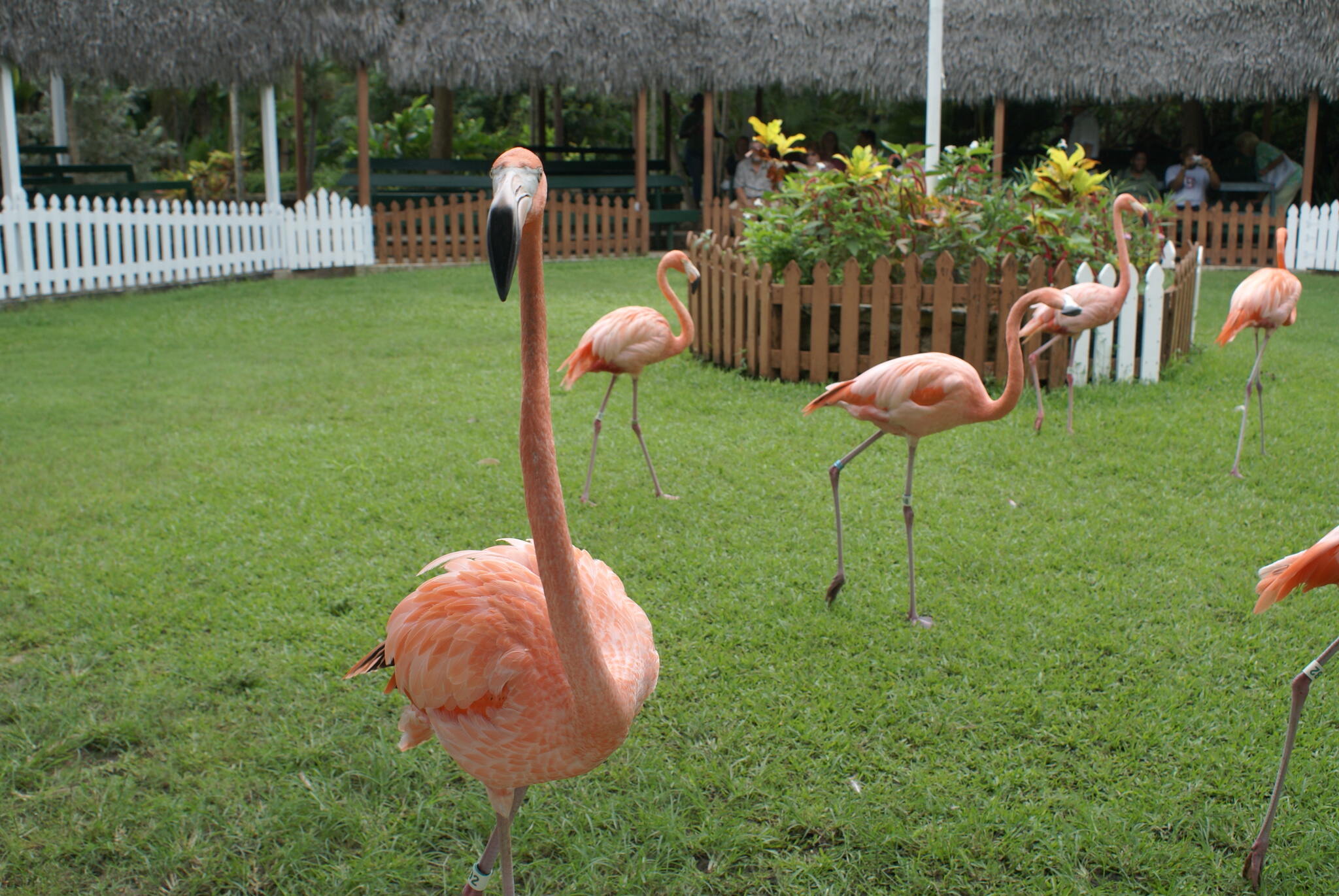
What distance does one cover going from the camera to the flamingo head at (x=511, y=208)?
157cm

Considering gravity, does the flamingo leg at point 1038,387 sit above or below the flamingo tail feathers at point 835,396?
below

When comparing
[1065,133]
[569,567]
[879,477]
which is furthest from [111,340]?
[1065,133]

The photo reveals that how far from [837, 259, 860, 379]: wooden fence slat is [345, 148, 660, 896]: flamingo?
5537 millimetres

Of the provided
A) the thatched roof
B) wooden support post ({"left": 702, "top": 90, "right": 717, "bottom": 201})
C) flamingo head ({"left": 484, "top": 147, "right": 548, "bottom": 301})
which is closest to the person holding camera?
the thatched roof

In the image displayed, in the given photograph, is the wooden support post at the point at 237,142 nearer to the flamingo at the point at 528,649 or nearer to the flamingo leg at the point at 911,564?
the flamingo leg at the point at 911,564

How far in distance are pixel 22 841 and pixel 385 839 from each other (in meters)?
1.01

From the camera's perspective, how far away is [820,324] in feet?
26.2

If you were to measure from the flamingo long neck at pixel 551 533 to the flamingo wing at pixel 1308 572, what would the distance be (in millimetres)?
1767

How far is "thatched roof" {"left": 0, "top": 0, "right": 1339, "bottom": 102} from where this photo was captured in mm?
14789

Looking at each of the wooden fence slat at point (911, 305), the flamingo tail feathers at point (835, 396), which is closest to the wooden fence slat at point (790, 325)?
the wooden fence slat at point (911, 305)

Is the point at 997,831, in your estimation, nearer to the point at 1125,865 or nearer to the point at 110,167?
the point at 1125,865

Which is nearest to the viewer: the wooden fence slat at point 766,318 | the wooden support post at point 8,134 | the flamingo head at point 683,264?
the flamingo head at point 683,264

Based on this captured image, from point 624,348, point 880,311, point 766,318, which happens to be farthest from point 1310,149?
point 624,348

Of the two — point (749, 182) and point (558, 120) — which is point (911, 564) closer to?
point (749, 182)
